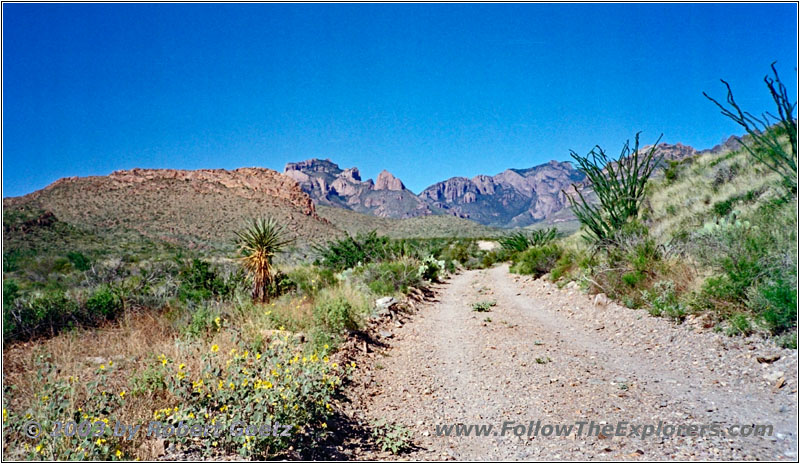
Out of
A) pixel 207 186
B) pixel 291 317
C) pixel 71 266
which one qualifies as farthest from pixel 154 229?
pixel 291 317

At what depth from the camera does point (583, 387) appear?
4512 millimetres

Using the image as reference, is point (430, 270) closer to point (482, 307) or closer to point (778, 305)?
point (482, 307)

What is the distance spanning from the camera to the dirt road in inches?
131

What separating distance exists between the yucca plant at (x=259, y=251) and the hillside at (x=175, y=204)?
25.8 m

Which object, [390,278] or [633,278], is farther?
[390,278]

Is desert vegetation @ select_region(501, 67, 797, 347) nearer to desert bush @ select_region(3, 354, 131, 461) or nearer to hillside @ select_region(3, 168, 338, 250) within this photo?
desert bush @ select_region(3, 354, 131, 461)

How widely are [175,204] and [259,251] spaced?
52.9 meters

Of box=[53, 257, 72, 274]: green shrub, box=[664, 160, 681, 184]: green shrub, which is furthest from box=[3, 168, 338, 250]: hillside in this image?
box=[664, 160, 681, 184]: green shrub

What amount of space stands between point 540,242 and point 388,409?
1960 centimetres

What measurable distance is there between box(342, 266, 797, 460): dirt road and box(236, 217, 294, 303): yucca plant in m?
3.28

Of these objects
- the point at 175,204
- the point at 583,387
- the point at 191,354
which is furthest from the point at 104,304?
A: the point at 175,204

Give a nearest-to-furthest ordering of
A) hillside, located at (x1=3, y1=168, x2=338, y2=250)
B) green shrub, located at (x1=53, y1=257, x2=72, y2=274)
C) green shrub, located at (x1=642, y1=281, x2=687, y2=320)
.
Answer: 1. green shrub, located at (x1=642, y1=281, x2=687, y2=320)
2. green shrub, located at (x1=53, y1=257, x2=72, y2=274)
3. hillside, located at (x1=3, y1=168, x2=338, y2=250)

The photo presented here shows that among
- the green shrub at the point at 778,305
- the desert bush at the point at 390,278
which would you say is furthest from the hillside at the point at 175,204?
the green shrub at the point at 778,305

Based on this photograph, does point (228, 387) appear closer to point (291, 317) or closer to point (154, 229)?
point (291, 317)
